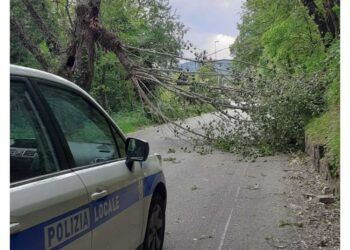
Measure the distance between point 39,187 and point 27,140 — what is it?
17.6 inches

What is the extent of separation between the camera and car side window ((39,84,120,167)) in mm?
3133

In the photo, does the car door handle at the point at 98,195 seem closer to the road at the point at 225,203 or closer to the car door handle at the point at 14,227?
the car door handle at the point at 14,227

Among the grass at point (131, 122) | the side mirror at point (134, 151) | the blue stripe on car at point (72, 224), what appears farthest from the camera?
the grass at point (131, 122)

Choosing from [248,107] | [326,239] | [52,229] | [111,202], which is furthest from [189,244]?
[248,107]

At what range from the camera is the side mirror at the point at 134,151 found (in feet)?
13.2

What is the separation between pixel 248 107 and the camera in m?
13.0

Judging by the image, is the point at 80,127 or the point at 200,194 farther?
the point at 200,194

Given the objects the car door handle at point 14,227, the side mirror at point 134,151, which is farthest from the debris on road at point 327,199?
the car door handle at point 14,227

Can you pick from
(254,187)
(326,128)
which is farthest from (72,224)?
(326,128)

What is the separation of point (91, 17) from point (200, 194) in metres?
4.74

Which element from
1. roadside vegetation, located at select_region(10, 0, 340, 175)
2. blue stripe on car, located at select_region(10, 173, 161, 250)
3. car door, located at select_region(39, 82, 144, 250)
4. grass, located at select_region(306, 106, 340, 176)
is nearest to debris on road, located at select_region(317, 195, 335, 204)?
grass, located at select_region(306, 106, 340, 176)

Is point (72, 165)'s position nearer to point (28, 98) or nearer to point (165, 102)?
point (28, 98)

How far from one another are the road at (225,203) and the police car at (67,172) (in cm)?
215

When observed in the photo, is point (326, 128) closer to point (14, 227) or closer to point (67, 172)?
point (67, 172)
